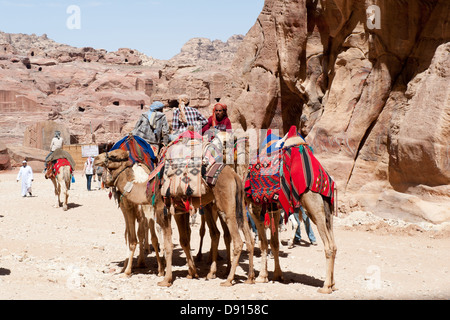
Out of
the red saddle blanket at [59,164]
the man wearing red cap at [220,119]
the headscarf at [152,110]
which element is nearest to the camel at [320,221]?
the man wearing red cap at [220,119]

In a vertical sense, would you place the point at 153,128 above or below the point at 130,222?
above

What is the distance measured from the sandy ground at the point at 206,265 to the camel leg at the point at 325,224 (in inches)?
7.9

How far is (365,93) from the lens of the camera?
46.4 feet

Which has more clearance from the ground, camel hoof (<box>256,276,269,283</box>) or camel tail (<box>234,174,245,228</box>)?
camel tail (<box>234,174,245,228</box>)

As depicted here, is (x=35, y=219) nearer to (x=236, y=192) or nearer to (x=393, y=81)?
(x=236, y=192)

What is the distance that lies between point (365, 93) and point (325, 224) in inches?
332

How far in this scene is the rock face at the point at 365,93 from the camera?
11.7 metres

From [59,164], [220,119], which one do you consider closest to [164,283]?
[220,119]

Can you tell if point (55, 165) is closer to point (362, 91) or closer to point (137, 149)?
point (137, 149)

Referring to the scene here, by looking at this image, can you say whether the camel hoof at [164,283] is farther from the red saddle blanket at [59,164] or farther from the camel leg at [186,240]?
the red saddle blanket at [59,164]

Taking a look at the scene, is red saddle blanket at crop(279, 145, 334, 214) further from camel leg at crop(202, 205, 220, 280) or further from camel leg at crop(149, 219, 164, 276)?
camel leg at crop(149, 219, 164, 276)

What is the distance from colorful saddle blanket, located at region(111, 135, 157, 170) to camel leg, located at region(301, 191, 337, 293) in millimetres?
3017

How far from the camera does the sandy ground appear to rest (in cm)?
660

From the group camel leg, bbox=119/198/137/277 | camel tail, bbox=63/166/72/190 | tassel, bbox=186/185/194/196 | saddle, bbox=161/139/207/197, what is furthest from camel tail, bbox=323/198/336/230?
camel tail, bbox=63/166/72/190
